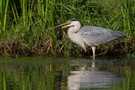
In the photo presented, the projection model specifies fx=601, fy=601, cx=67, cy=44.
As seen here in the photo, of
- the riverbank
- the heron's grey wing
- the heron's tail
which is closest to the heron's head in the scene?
the heron's grey wing

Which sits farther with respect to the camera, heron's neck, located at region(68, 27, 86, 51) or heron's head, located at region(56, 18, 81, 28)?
heron's head, located at region(56, 18, 81, 28)

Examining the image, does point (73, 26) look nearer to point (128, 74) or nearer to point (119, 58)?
point (119, 58)

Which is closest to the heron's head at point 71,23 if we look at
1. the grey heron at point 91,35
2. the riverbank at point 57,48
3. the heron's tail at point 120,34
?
the grey heron at point 91,35

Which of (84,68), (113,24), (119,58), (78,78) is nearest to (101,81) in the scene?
(78,78)

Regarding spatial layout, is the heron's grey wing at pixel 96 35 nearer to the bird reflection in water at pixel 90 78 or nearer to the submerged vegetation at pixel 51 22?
the submerged vegetation at pixel 51 22

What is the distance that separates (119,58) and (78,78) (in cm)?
305

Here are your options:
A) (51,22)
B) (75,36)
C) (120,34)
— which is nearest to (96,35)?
(75,36)

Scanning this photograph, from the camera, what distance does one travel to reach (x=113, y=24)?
13758mm

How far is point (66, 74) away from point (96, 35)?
2.83 m

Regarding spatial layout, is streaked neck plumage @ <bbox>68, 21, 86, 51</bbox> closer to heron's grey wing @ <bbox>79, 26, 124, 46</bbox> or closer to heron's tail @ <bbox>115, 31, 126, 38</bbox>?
heron's grey wing @ <bbox>79, 26, 124, 46</bbox>

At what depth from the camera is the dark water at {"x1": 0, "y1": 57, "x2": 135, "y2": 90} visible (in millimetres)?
9039

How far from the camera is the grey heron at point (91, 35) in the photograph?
12883 mm

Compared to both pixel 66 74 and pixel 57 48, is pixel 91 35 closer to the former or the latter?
pixel 57 48

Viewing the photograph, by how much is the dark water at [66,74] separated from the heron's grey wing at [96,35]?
0.60m
